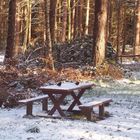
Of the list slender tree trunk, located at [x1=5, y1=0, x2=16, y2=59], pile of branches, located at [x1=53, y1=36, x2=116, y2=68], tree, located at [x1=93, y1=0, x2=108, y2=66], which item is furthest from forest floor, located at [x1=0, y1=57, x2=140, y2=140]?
slender tree trunk, located at [x1=5, y1=0, x2=16, y2=59]

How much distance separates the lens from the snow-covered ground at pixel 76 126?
9648 mm

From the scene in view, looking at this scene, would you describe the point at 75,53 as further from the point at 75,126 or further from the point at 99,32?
the point at 75,126

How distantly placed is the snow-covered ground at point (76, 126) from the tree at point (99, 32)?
6.63 metres

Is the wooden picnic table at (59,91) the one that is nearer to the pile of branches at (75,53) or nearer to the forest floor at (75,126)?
the forest floor at (75,126)

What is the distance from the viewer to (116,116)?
12.2 m

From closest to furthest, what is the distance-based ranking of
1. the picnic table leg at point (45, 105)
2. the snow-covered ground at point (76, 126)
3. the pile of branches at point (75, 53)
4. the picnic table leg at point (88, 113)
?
the snow-covered ground at point (76, 126) < the picnic table leg at point (88, 113) < the picnic table leg at point (45, 105) < the pile of branches at point (75, 53)

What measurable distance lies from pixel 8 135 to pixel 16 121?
5.47ft

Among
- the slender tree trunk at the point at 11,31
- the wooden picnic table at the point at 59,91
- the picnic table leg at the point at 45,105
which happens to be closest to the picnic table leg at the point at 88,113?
the wooden picnic table at the point at 59,91

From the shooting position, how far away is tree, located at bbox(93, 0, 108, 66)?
20.9 metres

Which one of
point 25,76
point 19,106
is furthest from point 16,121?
point 25,76

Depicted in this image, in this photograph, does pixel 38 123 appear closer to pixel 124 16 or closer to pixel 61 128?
pixel 61 128

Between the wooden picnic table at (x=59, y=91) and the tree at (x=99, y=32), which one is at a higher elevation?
the tree at (x=99, y=32)

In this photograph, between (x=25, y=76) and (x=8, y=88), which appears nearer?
(x=8, y=88)

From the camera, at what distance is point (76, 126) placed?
10.7 meters
